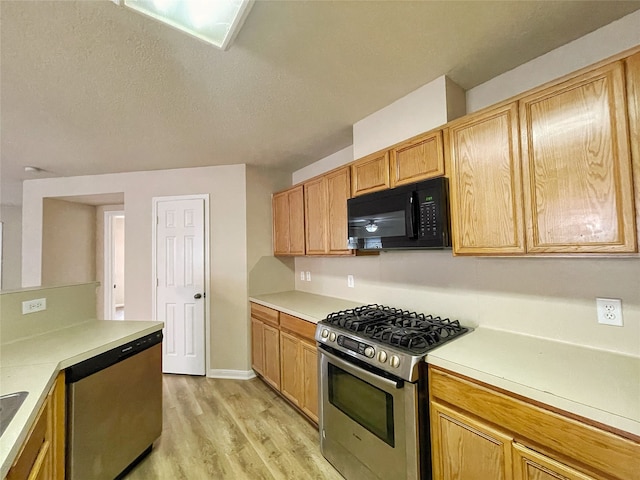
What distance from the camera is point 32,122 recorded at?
223 cm

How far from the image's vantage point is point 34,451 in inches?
42.3

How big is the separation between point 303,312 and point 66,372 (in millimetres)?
1490

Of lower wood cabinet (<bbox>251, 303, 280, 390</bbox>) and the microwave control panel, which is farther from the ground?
the microwave control panel

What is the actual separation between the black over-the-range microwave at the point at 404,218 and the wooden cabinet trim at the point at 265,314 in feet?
3.80

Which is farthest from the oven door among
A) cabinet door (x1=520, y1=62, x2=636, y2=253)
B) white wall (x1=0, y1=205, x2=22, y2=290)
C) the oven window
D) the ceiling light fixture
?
white wall (x1=0, y1=205, x2=22, y2=290)

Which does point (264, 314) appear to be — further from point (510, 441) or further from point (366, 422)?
point (510, 441)

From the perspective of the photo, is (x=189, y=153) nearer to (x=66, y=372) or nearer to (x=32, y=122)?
(x=32, y=122)

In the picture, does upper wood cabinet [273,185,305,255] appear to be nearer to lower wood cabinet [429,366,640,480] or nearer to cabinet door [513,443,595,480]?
lower wood cabinet [429,366,640,480]

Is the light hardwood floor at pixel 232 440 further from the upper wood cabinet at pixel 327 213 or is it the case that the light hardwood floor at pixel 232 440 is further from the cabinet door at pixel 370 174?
the cabinet door at pixel 370 174

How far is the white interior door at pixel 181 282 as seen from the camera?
337 cm

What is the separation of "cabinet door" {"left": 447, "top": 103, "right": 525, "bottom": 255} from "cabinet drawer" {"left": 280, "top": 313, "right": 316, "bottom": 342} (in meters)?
1.26

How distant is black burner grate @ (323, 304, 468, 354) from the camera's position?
1525mm

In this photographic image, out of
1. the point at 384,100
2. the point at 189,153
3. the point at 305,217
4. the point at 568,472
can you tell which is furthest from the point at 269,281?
the point at 568,472

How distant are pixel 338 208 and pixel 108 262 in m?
4.40
